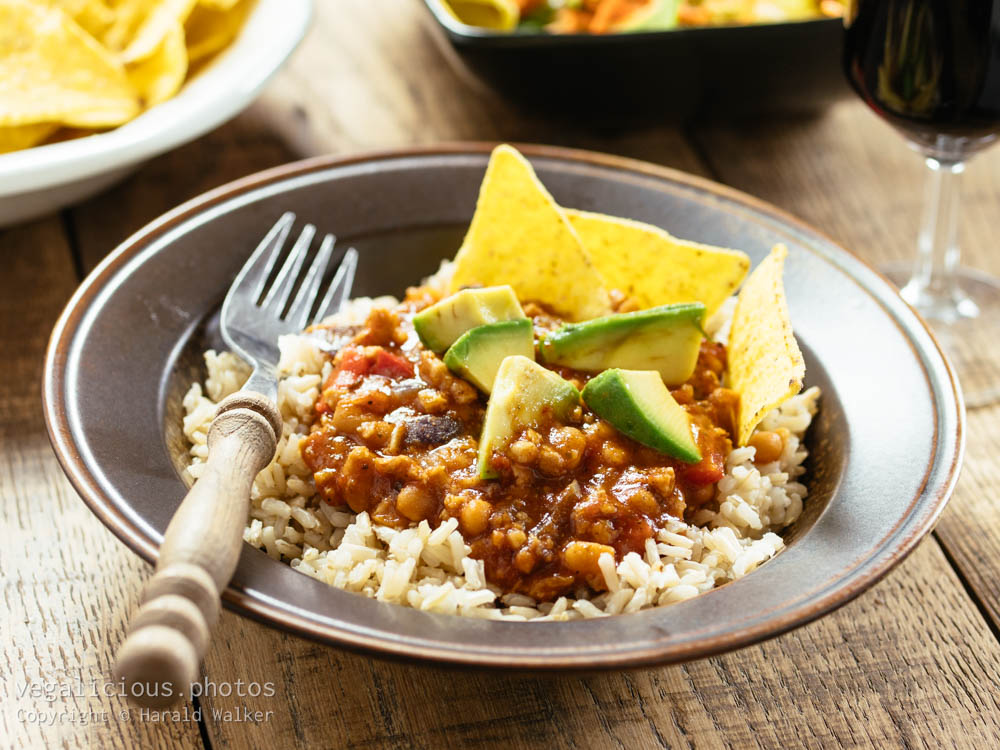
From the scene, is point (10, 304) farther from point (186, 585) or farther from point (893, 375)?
point (893, 375)

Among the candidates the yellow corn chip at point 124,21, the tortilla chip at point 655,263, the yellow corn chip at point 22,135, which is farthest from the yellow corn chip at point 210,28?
the tortilla chip at point 655,263

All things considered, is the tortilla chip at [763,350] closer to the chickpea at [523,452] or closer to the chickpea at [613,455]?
the chickpea at [613,455]

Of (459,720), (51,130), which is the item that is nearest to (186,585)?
(459,720)

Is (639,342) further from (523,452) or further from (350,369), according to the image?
(350,369)

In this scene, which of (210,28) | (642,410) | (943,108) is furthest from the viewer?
(210,28)

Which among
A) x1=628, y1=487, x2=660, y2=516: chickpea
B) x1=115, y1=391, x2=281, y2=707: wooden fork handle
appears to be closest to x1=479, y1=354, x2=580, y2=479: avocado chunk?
x1=628, y1=487, x2=660, y2=516: chickpea

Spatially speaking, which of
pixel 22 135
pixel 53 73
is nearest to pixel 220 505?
pixel 22 135

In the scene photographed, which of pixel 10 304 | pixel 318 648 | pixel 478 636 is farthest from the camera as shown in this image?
pixel 10 304
